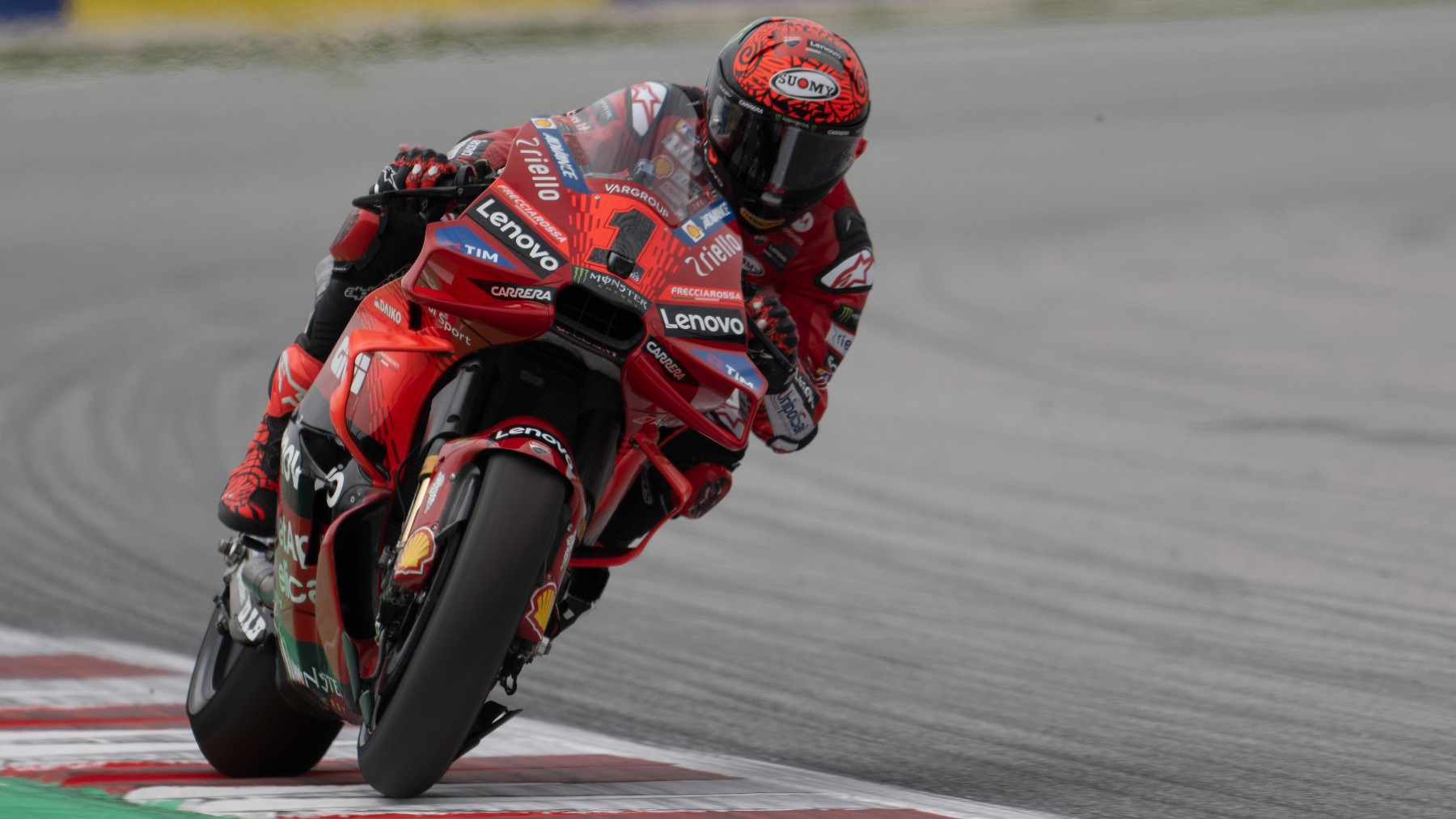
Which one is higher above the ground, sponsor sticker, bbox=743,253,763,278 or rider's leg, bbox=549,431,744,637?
sponsor sticker, bbox=743,253,763,278

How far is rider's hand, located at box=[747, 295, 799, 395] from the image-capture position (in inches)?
138

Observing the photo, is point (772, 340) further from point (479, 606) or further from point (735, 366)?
point (479, 606)

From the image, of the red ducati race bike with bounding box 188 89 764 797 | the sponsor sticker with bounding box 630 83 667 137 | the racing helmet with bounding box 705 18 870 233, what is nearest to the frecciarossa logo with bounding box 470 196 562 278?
the red ducati race bike with bounding box 188 89 764 797

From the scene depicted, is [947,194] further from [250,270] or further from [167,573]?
[167,573]

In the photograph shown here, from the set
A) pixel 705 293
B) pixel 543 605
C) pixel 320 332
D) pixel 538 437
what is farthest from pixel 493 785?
pixel 705 293

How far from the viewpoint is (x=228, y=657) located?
4.16m

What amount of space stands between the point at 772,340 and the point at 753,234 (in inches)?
15.5

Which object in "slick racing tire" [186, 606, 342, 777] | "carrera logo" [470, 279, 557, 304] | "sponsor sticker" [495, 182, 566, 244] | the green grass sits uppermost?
"sponsor sticker" [495, 182, 566, 244]

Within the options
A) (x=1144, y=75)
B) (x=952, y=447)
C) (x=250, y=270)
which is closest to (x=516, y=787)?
(x=952, y=447)

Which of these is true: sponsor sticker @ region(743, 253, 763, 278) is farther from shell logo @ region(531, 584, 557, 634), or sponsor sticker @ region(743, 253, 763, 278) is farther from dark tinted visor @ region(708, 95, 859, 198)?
shell logo @ region(531, 584, 557, 634)

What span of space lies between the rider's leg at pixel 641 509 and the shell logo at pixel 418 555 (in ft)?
1.65

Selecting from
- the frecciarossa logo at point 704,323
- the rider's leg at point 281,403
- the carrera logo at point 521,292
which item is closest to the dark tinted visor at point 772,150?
the frecciarossa logo at point 704,323

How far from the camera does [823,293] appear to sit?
404 cm

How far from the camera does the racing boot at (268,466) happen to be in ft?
13.1
